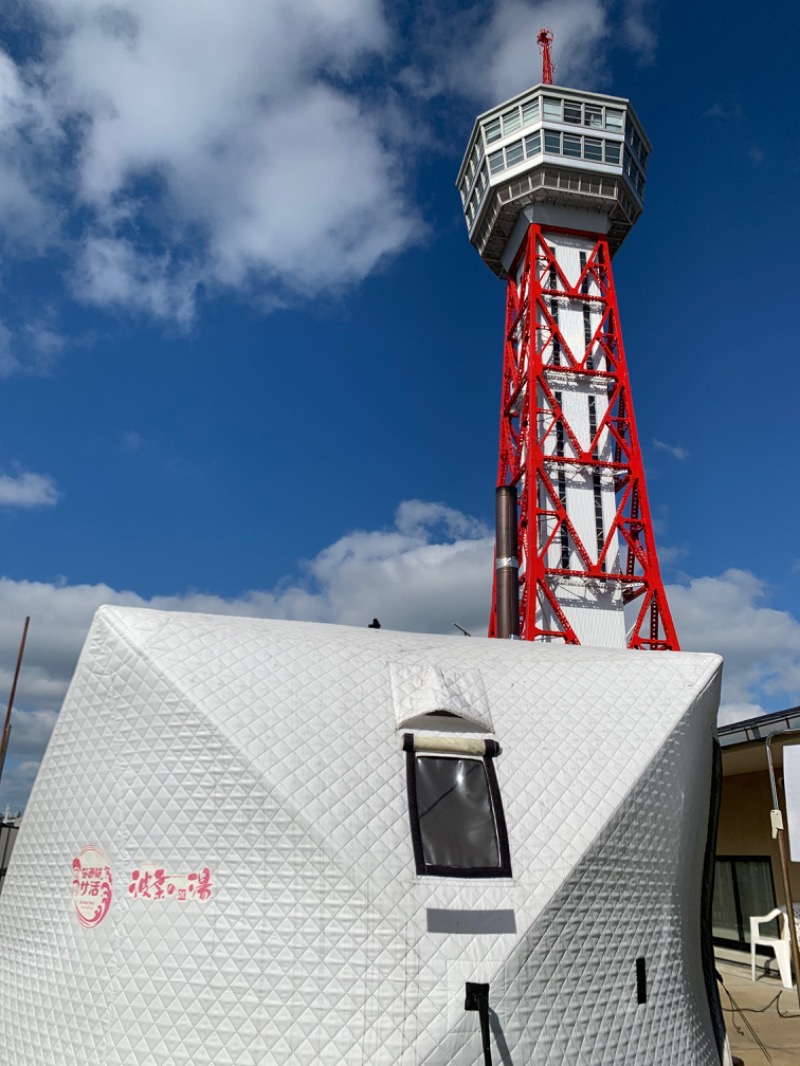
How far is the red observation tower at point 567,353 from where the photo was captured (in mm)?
32625

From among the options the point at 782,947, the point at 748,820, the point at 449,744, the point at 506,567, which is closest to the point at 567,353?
the point at 506,567

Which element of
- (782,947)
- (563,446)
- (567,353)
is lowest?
(782,947)

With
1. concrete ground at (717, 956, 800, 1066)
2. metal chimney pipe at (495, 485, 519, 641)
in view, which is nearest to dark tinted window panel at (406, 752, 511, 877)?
concrete ground at (717, 956, 800, 1066)

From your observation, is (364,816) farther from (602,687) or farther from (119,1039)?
(602,687)

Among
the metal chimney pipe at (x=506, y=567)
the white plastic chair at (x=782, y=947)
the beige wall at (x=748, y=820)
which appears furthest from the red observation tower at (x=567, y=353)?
the white plastic chair at (x=782, y=947)

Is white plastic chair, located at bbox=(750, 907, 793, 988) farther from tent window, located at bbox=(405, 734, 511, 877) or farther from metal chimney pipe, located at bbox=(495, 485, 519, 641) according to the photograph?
tent window, located at bbox=(405, 734, 511, 877)

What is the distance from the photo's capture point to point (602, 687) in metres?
8.18

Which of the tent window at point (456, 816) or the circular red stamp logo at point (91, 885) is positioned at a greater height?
the tent window at point (456, 816)

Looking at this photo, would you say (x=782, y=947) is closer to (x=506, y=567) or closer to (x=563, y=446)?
(x=506, y=567)

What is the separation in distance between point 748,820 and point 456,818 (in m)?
13.3

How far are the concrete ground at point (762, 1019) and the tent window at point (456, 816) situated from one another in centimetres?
490

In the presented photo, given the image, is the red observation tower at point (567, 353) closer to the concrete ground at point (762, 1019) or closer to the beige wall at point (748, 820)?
the beige wall at point (748, 820)

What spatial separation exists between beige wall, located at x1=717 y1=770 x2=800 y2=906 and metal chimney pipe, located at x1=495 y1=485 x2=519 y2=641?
6100 mm

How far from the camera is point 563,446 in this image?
34.5 metres
